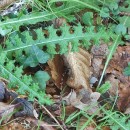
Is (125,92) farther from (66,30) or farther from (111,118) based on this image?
(66,30)

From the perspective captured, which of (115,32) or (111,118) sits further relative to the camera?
(115,32)

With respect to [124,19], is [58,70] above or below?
below

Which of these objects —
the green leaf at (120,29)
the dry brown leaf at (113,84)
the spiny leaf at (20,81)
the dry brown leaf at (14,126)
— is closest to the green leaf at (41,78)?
the spiny leaf at (20,81)

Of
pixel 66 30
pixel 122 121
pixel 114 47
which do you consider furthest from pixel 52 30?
pixel 122 121

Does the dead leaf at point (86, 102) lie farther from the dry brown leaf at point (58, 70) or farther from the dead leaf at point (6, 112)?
the dead leaf at point (6, 112)

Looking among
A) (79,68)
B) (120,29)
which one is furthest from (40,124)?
(120,29)

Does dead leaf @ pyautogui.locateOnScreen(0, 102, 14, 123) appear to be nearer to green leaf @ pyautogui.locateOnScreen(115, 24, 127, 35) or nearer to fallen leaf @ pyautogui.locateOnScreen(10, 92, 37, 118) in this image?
fallen leaf @ pyautogui.locateOnScreen(10, 92, 37, 118)

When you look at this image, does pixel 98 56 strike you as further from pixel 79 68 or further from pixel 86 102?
pixel 86 102
